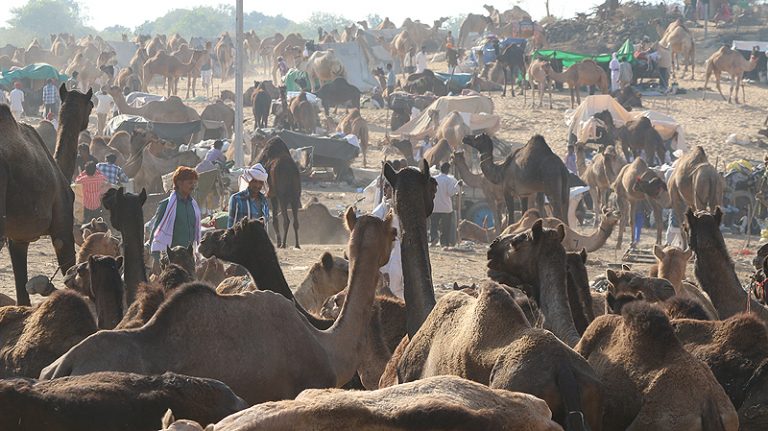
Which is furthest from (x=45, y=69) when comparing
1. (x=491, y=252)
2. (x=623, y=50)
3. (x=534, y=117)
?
(x=491, y=252)

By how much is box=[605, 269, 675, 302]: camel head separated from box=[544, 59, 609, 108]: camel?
29.5 metres

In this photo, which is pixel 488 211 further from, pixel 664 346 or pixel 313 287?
pixel 664 346

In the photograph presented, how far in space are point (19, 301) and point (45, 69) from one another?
31514 millimetres

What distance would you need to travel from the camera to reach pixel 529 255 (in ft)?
21.9

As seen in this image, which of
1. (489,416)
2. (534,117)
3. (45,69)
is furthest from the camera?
(45,69)

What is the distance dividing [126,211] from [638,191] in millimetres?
15509

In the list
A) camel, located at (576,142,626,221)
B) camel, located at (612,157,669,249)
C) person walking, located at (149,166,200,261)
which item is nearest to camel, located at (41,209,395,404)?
person walking, located at (149,166,200,261)

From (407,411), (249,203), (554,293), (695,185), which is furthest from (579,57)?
(407,411)

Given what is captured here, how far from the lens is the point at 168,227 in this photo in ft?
34.8

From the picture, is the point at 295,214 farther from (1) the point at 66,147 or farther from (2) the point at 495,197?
(1) the point at 66,147

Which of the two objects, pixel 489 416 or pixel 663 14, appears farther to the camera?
pixel 663 14

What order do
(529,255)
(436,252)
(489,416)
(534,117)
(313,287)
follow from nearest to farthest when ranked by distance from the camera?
1. (489,416)
2. (529,255)
3. (313,287)
4. (436,252)
5. (534,117)

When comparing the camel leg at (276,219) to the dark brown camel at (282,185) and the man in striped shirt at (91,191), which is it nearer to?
the dark brown camel at (282,185)

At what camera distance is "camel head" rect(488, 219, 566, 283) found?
6621 millimetres
